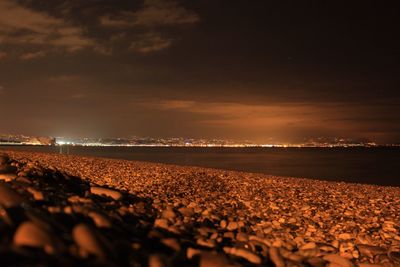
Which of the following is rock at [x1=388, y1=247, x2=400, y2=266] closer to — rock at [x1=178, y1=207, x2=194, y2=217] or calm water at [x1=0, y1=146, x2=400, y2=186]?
rock at [x1=178, y1=207, x2=194, y2=217]

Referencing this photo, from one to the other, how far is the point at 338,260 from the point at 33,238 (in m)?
4.65

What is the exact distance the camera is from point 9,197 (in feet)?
18.2

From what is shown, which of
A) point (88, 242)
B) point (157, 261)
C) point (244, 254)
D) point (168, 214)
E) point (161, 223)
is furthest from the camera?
point (168, 214)

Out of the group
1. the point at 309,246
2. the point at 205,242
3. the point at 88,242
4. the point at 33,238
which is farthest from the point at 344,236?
the point at 33,238

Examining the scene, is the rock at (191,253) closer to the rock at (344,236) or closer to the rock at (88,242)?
the rock at (88,242)

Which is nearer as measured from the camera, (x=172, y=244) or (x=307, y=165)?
(x=172, y=244)

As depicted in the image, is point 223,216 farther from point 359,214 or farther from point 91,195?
point 359,214

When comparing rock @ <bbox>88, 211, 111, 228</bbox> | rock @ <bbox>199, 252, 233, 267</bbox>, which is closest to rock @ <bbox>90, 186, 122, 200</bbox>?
rock @ <bbox>88, 211, 111, 228</bbox>

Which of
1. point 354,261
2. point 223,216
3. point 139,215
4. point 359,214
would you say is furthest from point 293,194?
point 139,215

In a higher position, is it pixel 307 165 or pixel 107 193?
pixel 107 193

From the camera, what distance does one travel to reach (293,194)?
44.3 feet

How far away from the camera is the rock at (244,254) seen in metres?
5.71

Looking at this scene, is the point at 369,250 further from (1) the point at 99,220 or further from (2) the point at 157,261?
(1) the point at 99,220

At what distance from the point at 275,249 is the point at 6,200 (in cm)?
409
